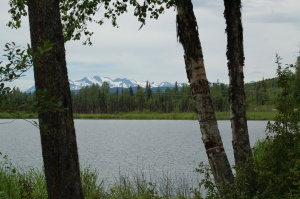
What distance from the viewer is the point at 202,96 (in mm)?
7387

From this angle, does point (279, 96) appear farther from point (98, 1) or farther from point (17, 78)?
point (17, 78)

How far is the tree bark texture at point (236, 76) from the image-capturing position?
8.34m

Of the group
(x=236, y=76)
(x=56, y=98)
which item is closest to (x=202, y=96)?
(x=236, y=76)

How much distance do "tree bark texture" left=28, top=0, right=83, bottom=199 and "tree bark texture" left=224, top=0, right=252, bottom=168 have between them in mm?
4429

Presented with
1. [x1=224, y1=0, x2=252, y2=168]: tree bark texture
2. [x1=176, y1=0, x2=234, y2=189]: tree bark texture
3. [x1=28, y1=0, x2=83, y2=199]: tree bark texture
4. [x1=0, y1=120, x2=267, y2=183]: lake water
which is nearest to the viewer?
[x1=28, y1=0, x2=83, y2=199]: tree bark texture

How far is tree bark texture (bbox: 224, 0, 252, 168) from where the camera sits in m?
8.34

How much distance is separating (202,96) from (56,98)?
3.40m

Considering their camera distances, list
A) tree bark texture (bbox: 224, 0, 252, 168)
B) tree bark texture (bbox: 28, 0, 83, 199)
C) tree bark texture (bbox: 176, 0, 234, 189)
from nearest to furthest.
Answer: tree bark texture (bbox: 28, 0, 83, 199) < tree bark texture (bbox: 176, 0, 234, 189) < tree bark texture (bbox: 224, 0, 252, 168)

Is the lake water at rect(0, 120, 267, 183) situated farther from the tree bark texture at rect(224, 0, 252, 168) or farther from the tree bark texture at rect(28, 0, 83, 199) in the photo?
the tree bark texture at rect(224, 0, 252, 168)

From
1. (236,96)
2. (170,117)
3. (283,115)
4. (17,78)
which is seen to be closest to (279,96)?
(283,115)

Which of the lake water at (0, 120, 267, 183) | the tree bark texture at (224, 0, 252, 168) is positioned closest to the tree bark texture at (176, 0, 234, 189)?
the tree bark texture at (224, 0, 252, 168)

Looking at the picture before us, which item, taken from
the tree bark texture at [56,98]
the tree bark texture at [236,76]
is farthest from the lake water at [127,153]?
the tree bark texture at [236,76]

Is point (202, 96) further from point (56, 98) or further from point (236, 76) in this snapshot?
point (56, 98)

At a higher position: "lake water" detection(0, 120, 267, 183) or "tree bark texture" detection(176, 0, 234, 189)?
"tree bark texture" detection(176, 0, 234, 189)
